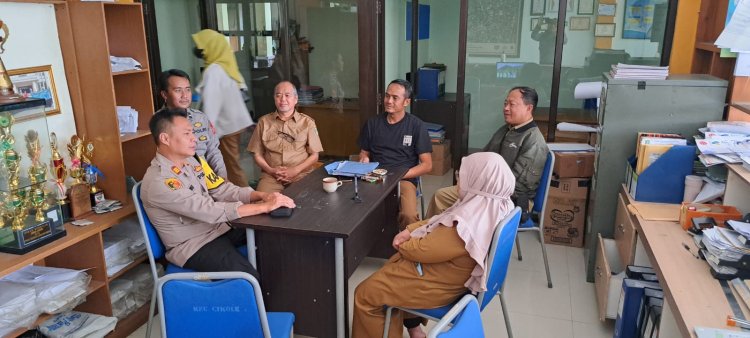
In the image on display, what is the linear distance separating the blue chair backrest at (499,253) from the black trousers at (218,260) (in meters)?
1.04

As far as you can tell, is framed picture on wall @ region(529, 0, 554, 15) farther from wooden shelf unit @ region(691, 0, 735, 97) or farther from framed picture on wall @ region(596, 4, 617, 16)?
wooden shelf unit @ region(691, 0, 735, 97)

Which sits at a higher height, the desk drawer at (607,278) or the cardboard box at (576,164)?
the cardboard box at (576,164)

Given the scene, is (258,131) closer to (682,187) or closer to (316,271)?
(316,271)

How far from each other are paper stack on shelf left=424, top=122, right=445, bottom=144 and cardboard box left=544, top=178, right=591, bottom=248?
1.73 metres

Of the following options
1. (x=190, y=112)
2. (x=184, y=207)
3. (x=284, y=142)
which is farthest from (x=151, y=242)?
(x=284, y=142)

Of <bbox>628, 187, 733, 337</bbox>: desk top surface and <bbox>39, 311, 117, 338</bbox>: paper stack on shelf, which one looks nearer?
<bbox>628, 187, 733, 337</bbox>: desk top surface

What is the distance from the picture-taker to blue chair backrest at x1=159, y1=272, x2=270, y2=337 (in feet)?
5.31

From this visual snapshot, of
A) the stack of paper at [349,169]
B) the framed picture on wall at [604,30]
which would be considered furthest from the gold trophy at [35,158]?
the framed picture on wall at [604,30]

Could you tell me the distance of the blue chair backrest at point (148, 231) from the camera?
2.41m

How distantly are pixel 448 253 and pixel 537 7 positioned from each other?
3.25 m

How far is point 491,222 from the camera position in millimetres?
2133

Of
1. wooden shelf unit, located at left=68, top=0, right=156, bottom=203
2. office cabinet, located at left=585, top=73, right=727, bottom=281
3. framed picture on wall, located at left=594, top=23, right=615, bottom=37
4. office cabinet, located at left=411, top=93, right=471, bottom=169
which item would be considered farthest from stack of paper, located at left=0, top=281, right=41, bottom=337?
framed picture on wall, located at left=594, top=23, right=615, bottom=37

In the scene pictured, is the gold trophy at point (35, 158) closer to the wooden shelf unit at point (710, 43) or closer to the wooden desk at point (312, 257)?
the wooden desk at point (312, 257)

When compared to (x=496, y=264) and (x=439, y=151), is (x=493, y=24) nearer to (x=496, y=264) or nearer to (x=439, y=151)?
(x=439, y=151)
